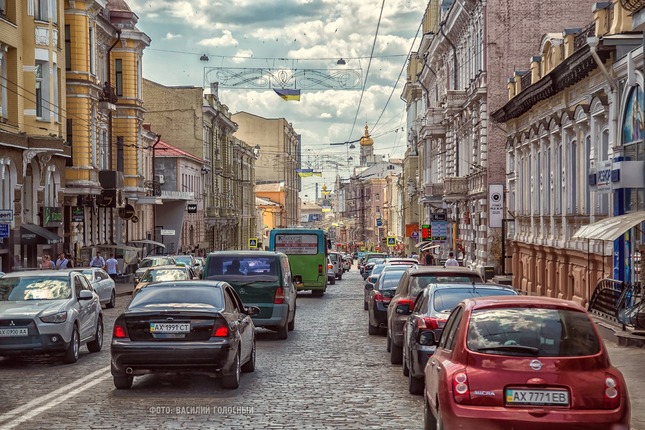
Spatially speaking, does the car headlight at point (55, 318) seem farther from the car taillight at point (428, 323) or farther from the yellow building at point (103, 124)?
the yellow building at point (103, 124)

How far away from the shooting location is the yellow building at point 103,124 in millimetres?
49281

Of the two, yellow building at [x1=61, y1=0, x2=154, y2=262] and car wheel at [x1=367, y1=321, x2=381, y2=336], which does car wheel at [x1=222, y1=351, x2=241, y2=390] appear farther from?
yellow building at [x1=61, y1=0, x2=154, y2=262]

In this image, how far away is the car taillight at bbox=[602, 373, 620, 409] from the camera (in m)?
8.77

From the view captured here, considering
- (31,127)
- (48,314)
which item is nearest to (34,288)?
(48,314)

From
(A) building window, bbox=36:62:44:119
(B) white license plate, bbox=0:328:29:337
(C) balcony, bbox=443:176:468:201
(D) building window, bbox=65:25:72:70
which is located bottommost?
(B) white license plate, bbox=0:328:29:337

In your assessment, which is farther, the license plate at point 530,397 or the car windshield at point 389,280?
the car windshield at point 389,280

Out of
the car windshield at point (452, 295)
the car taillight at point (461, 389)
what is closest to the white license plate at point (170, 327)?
the car windshield at point (452, 295)

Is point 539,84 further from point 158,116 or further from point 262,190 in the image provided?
point 262,190

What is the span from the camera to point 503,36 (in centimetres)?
4559

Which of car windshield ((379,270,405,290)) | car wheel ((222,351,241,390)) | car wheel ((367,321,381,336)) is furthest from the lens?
car windshield ((379,270,405,290))

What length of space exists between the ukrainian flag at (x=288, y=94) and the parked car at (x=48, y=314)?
87.0 ft

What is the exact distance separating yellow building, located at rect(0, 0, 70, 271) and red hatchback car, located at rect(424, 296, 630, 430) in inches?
1238

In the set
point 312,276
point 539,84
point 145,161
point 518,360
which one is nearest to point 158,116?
point 145,161

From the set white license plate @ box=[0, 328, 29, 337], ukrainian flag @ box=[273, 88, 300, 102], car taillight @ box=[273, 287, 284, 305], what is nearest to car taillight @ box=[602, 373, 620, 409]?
white license plate @ box=[0, 328, 29, 337]
